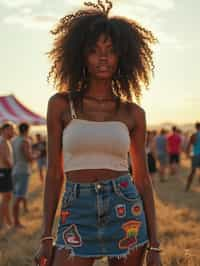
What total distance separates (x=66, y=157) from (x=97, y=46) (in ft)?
1.85

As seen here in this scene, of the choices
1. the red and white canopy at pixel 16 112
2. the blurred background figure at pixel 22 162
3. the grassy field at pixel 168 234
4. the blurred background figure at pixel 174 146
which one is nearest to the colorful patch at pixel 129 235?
the grassy field at pixel 168 234

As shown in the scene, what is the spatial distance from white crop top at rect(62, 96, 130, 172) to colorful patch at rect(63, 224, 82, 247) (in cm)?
28

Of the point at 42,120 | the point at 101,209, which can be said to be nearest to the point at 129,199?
the point at 101,209

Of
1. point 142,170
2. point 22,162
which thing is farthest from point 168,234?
point 142,170

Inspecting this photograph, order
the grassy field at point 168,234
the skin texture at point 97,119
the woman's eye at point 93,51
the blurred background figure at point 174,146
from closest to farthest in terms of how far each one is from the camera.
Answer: the skin texture at point 97,119 → the woman's eye at point 93,51 → the grassy field at point 168,234 → the blurred background figure at point 174,146

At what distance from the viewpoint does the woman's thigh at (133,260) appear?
297cm

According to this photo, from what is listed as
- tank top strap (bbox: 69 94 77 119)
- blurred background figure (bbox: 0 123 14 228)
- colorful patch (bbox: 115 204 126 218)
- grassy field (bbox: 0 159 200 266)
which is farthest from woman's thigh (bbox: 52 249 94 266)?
blurred background figure (bbox: 0 123 14 228)

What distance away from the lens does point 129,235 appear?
117 inches

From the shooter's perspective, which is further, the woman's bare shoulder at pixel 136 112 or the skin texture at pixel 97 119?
the woman's bare shoulder at pixel 136 112

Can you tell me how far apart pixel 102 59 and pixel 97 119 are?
11.9 inches

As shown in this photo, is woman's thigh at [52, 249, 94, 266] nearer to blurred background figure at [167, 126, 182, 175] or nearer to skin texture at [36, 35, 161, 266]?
skin texture at [36, 35, 161, 266]

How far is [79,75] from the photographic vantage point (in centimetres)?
316

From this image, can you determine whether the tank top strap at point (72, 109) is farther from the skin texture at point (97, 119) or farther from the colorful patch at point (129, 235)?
the colorful patch at point (129, 235)

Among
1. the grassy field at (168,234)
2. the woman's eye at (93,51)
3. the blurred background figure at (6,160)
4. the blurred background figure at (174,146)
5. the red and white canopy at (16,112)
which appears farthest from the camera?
the blurred background figure at (174,146)
